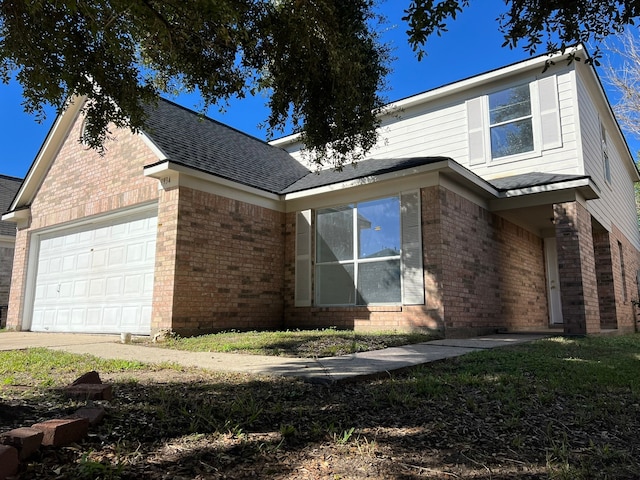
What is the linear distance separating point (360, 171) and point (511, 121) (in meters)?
4.05

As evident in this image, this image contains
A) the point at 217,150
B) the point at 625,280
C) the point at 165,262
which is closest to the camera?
the point at 165,262

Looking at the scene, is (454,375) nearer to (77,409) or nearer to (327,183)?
(77,409)

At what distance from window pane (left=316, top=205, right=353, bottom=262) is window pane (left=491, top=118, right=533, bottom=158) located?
4239mm

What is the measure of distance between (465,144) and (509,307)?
4307 mm

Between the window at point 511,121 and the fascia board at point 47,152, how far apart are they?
1060 cm

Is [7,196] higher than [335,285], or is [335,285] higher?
[7,196]

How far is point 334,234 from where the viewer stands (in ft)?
33.9

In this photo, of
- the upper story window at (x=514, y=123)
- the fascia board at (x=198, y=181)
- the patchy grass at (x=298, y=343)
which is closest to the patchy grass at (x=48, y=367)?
the patchy grass at (x=298, y=343)

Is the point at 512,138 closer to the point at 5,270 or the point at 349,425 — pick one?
the point at 349,425

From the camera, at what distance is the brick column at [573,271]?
367 inches

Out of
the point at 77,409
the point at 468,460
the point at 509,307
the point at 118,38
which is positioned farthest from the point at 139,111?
the point at 509,307

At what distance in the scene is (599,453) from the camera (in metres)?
2.38

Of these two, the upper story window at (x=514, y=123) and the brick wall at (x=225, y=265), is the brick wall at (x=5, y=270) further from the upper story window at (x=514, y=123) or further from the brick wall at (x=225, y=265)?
the upper story window at (x=514, y=123)

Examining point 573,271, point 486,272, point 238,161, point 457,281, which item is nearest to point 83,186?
point 238,161
